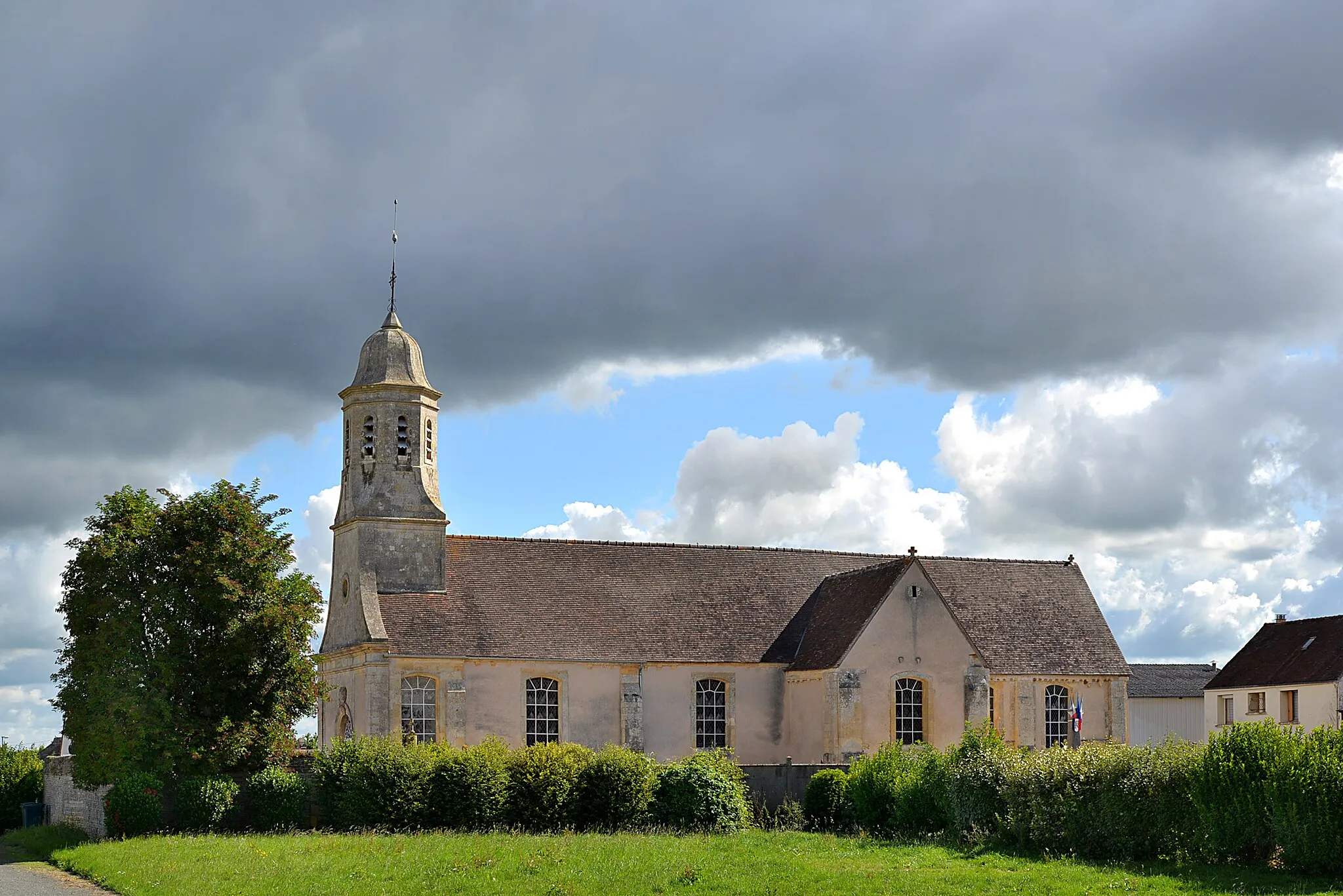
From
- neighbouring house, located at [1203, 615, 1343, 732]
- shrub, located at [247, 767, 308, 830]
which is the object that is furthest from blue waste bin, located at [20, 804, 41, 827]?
neighbouring house, located at [1203, 615, 1343, 732]

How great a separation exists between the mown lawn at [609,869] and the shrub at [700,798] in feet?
6.44

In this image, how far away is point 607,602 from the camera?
45.0 metres

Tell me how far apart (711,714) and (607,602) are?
4781 millimetres

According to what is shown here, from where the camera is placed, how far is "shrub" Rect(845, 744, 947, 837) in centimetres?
2922

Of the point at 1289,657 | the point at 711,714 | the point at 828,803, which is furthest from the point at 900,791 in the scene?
the point at 1289,657

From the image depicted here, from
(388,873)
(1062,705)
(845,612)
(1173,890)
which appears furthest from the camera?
(1062,705)

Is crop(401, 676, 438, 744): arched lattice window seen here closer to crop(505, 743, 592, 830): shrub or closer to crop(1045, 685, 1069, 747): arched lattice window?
crop(505, 743, 592, 830): shrub

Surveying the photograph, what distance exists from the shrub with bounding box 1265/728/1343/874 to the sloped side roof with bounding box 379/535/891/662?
23.1 meters

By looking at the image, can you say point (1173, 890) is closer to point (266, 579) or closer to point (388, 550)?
point (266, 579)

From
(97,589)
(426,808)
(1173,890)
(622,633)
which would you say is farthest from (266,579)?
(1173,890)

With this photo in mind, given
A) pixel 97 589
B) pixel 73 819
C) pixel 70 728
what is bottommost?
pixel 73 819

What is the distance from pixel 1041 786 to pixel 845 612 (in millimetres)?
18456

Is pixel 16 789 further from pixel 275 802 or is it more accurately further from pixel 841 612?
pixel 841 612

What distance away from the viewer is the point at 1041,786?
26250 mm
